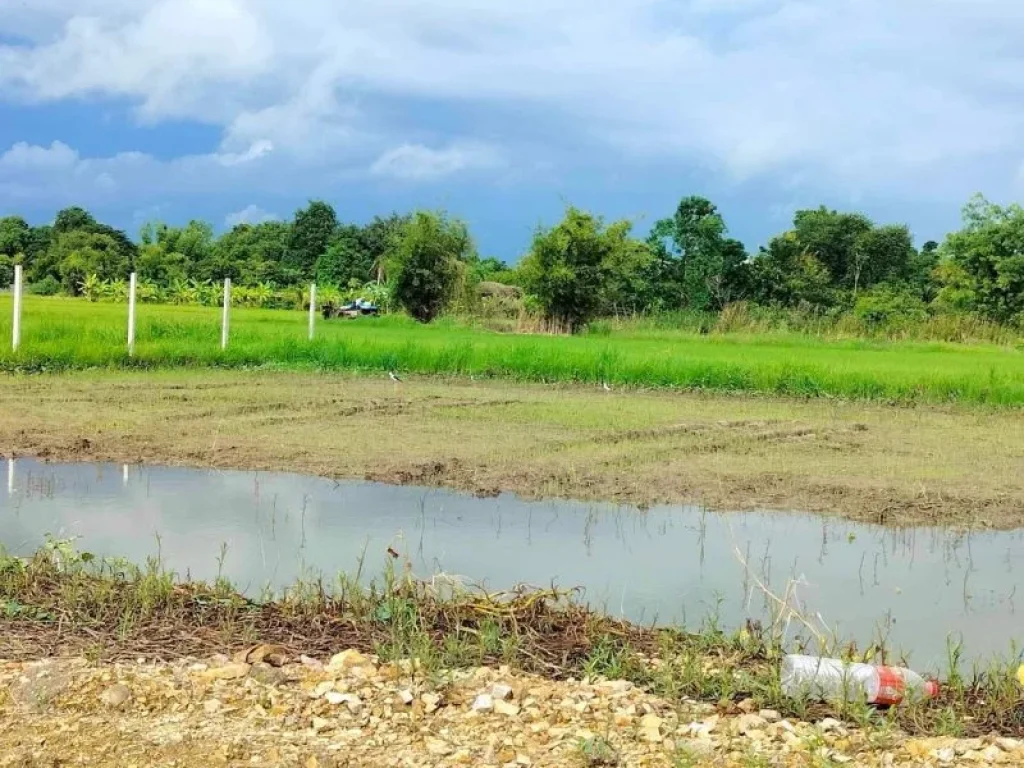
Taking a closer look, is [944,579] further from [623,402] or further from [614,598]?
[623,402]

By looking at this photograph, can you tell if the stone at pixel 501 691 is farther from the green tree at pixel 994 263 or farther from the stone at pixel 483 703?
the green tree at pixel 994 263

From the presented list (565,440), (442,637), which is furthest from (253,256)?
(442,637)

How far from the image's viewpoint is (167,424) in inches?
360

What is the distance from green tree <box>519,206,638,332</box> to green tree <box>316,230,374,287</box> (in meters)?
16.3

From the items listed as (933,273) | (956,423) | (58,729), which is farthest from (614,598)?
(933,273)

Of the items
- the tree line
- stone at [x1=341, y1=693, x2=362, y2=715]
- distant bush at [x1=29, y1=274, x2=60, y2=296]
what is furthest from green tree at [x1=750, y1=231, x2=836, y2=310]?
stone at [x1=341, y1=693, x2=362, y2=715]

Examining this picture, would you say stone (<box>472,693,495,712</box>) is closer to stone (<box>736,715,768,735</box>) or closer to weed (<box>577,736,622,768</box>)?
weed (<box>577,736,622,768</box>)

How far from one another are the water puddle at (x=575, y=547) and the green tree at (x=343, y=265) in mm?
36879

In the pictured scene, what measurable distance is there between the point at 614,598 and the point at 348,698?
1.60 metres

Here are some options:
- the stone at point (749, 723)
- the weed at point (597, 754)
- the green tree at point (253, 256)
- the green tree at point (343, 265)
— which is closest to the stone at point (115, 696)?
the weed at point (597, 754)

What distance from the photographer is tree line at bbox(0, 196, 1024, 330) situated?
27.7 m

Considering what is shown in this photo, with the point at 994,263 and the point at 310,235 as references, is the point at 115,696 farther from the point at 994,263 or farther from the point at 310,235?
the point at 310,235

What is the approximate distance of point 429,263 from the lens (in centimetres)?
2952

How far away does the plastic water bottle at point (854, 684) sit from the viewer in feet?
9.86
